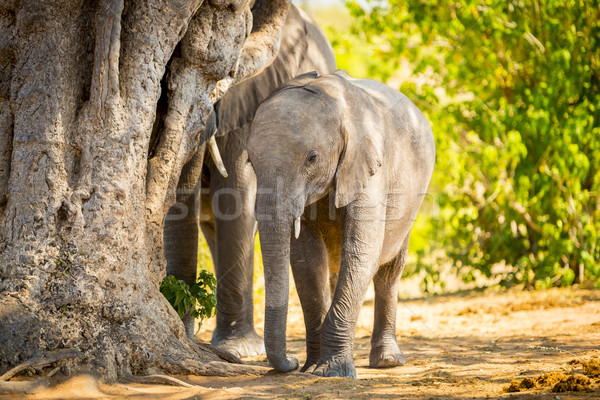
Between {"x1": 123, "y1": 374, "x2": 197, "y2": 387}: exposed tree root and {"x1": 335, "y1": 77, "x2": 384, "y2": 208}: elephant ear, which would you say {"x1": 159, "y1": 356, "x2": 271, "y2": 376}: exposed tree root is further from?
{"x1": 335, "y1": 77, "x2": 384, "y2": 208}: elephant ear

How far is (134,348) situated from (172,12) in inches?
81.5

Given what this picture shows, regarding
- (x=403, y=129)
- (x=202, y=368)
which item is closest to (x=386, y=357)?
(x=202, y=368)

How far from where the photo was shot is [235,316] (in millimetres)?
6406

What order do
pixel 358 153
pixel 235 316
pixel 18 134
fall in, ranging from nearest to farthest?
pixel 18 134 < pixel 358 153 < pixel 235 316

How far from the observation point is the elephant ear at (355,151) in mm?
4828

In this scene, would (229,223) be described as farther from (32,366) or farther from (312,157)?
(32,366)

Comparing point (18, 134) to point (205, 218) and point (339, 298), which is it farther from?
point (205, 218)

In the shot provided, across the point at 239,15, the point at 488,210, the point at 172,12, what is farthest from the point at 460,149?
the point at 172,12

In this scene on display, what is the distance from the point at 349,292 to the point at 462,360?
1.30 metres

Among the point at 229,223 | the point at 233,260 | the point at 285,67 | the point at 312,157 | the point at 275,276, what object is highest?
the point at 285,67

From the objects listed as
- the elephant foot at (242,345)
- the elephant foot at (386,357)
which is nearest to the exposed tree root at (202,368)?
the elephant foot at (386,357)

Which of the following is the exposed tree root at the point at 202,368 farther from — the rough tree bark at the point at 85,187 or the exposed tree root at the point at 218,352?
the exposed tree root at the point at 218,352

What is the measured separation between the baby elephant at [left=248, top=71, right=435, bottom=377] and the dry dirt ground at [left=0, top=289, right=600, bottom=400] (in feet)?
1.10

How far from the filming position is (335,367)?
4.65 m
